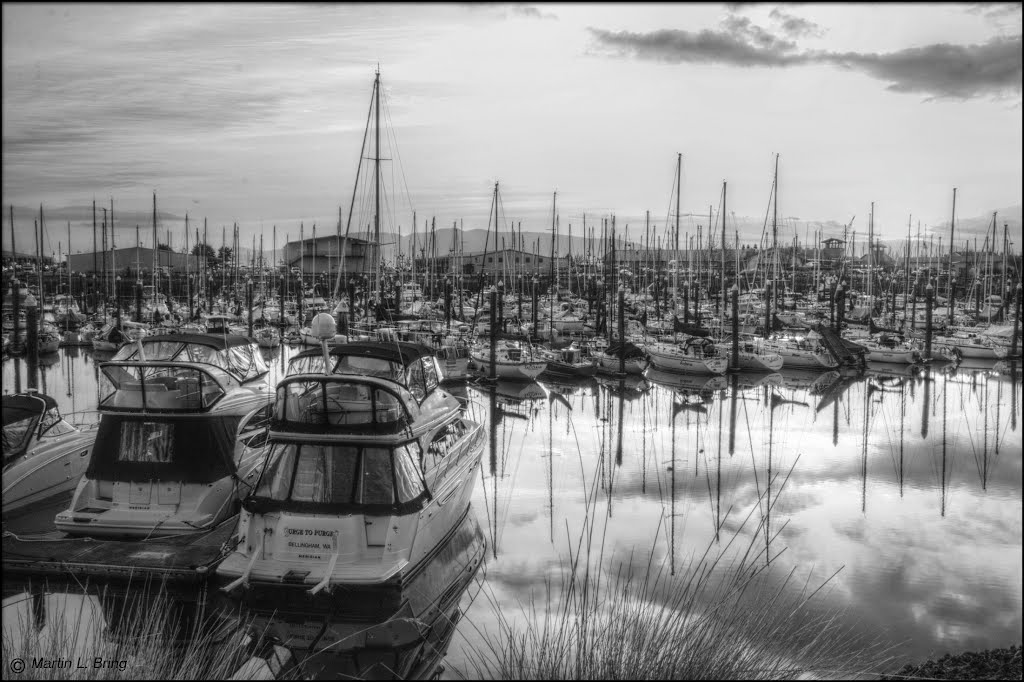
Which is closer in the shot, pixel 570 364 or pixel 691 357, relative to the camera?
pixel 570 364

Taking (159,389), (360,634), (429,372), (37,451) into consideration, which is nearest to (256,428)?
(159,389)

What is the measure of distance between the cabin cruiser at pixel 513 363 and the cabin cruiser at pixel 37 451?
59.7ft

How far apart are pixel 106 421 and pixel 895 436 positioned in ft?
61.6

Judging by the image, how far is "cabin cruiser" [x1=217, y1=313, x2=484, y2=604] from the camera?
965cm

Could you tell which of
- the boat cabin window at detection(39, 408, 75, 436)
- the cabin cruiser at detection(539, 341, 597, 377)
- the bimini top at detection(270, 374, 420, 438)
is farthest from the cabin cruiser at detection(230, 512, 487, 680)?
the cabin cruiser at detection(539, 341, 597, 377)

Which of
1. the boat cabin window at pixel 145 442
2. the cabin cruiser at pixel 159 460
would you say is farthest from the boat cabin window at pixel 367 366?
the boat cabin window at pixel 145 442

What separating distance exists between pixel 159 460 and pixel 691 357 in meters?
24.5

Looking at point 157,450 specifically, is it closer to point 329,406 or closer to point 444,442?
point 329,406

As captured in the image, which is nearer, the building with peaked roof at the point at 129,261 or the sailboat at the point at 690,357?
the sailboat at the point at 690,357

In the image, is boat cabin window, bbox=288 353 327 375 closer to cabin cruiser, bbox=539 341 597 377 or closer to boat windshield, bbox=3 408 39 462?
boat windshield, bbox=3 408 39 462

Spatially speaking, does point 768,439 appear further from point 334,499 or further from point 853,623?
point 334,499

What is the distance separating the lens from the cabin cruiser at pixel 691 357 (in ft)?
105

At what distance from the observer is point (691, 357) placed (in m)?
32.6

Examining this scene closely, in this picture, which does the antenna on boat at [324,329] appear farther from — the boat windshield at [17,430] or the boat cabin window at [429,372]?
the boat windshield at [17,430]
